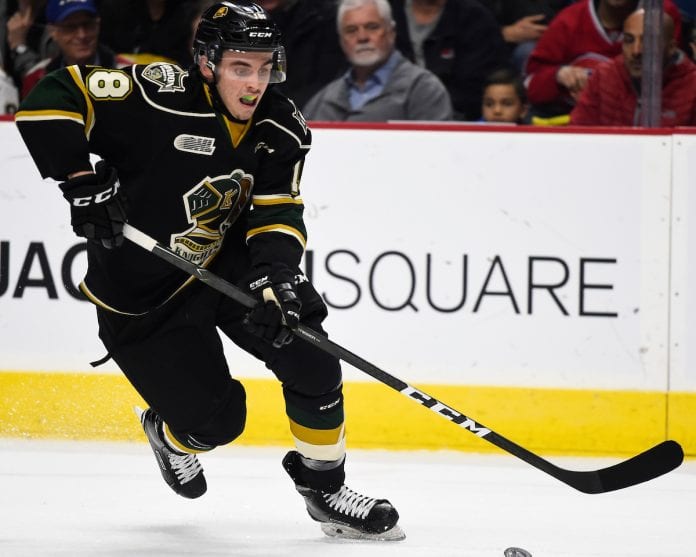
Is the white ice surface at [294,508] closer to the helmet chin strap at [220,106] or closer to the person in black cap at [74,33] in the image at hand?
the helmet chin strap at [220,106]

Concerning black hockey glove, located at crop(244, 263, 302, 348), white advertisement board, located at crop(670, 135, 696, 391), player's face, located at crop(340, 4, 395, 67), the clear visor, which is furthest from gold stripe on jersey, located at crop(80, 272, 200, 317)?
white advertisement board, located at crop(670, 135, 696, 391)

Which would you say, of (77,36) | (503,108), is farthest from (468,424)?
(77,36)

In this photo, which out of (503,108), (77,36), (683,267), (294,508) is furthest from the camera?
(77,36)

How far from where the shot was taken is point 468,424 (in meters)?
3.00

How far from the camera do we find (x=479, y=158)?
13.3ft

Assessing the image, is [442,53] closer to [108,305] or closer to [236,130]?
[236,130]

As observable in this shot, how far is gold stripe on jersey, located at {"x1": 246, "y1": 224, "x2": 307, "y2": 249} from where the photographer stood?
2.97 meters

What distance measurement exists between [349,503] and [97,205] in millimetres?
923

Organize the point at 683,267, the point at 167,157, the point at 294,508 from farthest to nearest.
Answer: the point at 683,267 → the point at 294,508 → the point at 167,157

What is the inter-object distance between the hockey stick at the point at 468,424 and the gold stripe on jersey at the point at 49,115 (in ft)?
0.84

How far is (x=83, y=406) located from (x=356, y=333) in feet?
2.92

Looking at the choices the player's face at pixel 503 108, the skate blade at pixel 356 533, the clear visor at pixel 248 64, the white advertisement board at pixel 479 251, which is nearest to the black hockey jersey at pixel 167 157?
the clear visor at pixel 248 64

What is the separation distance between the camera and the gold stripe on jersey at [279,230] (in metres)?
2.97

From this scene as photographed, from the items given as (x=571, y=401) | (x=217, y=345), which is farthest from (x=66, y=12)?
(x=571, y=401)
